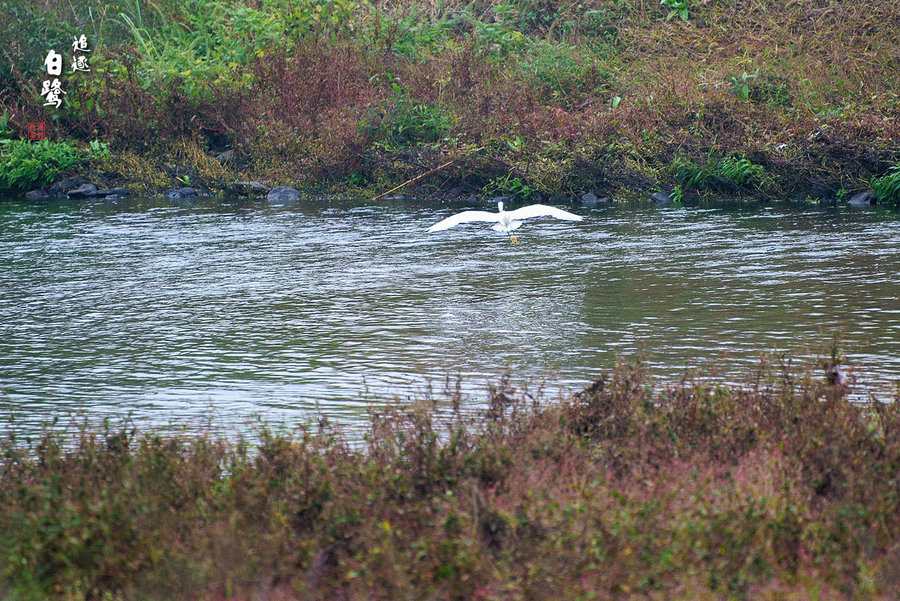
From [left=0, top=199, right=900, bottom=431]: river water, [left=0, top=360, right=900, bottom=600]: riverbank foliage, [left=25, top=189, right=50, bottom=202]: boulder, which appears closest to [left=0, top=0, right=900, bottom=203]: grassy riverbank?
[left=25, top=189, right=50, bottom=202]: boulder

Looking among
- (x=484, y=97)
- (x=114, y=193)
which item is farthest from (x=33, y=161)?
(x=484, y=97)

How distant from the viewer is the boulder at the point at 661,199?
18.3 meters

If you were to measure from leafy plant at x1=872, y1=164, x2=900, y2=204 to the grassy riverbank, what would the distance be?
3 centimetres

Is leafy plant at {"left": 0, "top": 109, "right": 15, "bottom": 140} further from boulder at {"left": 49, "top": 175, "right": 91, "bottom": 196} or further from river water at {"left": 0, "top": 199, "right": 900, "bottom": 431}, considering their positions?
river water at {"left": 0, "top": 199, "right": 900, "bottom": 431}

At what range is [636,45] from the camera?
80.7 ft

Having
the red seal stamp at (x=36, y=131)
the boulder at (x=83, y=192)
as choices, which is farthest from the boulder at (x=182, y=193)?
the red seal stamp at (x=36, y=131)

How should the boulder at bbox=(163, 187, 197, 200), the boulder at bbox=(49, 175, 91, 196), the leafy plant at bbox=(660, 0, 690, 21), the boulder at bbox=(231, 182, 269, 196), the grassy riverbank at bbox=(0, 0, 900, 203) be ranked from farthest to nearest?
the leafy plant at bbox=(660, 0, 690, 21)
the boulder at bbox=(49, 175, 91, 196)
the boulder at bbox=(163, 187, 197, 200)
the boulder at bbox=(231, 182, 269, 196)
the grassy riverbank at bbox=(0, 0, 900, 203)

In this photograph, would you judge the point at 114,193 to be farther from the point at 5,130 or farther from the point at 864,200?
the point at 864,200

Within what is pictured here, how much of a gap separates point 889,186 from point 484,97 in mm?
8510

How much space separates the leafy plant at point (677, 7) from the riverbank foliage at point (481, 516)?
21.0 metres

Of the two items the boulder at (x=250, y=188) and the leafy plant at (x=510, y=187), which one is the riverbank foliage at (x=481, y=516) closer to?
the leafy plant at (x=510, y=187)

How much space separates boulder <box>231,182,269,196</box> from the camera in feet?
70.7

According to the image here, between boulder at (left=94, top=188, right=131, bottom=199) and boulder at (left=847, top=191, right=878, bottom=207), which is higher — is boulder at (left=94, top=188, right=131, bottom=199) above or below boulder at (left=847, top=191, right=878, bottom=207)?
above

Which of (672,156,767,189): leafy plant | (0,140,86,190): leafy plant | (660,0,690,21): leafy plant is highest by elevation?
(660,0,690,21): leafy plant
